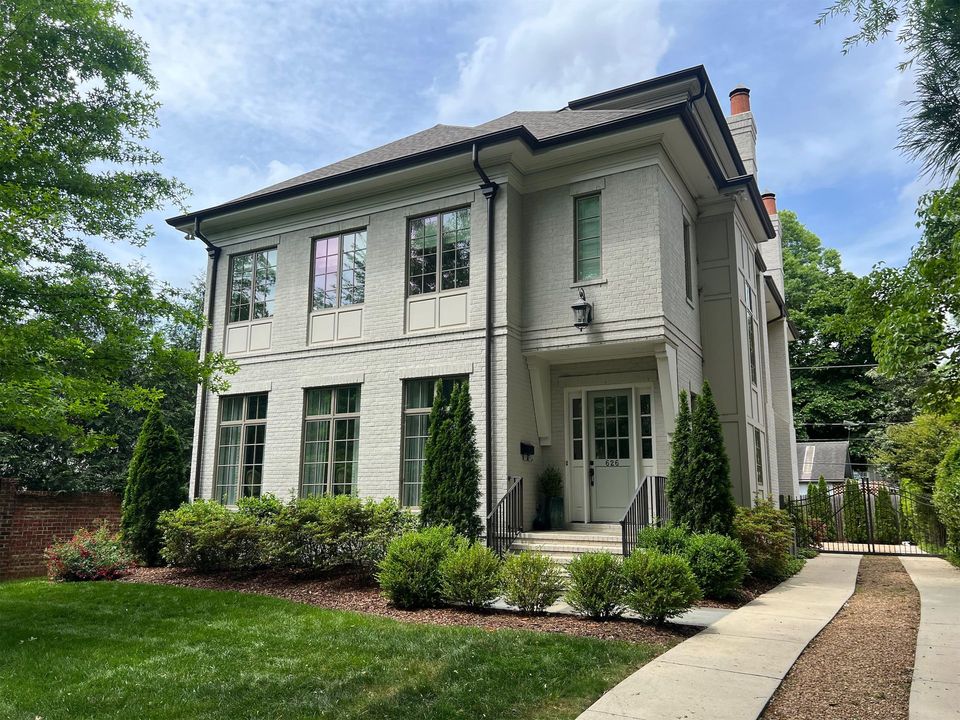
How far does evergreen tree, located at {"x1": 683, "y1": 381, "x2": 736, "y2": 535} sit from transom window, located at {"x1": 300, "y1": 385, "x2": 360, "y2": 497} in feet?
18.2

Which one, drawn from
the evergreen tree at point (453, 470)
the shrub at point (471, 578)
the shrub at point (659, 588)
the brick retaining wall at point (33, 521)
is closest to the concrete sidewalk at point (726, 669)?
the shrub at point (659, 588)

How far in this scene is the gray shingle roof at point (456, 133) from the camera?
1159 cm

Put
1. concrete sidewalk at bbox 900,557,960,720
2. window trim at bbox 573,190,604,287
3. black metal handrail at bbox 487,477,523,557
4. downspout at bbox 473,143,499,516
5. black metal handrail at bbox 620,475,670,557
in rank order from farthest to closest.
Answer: window trim at bbox 573,190,604,287
downspout at bbox 473,143,499,516
black metal handrail at bbox 487,477,523,557
black metal handrail at bbox 620,475,670,557
concrete sidewalk at bbox 900,557,960,720

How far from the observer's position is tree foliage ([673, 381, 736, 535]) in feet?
28.8

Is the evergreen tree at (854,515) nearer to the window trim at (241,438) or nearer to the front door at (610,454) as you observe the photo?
the front door at (610,454)

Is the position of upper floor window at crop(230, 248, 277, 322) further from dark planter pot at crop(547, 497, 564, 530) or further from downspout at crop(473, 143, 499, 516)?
dark planter pot at crop(547, 497, 564, 530)

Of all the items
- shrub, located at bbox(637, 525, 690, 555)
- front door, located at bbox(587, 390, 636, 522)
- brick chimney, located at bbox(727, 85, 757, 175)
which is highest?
brick chimney, located at bbox(727, 85, 757, 175)

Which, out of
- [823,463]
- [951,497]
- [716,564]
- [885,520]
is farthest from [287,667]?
[823,463]

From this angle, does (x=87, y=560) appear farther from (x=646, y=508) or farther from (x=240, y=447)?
(x=646, y=508)

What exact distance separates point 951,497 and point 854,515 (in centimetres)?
824

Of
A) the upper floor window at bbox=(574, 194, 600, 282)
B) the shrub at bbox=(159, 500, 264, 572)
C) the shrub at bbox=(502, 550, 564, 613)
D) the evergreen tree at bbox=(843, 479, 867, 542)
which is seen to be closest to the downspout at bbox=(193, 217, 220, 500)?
the shrub at bbox=(159, 500, 264, 572)

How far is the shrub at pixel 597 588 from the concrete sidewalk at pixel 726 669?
2.89ft

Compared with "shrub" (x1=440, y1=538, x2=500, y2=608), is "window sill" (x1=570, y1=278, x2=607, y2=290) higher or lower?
higher

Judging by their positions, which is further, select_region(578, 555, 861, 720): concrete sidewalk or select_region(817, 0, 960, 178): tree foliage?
select_region(817, 0, 960, 178): tree foliage
